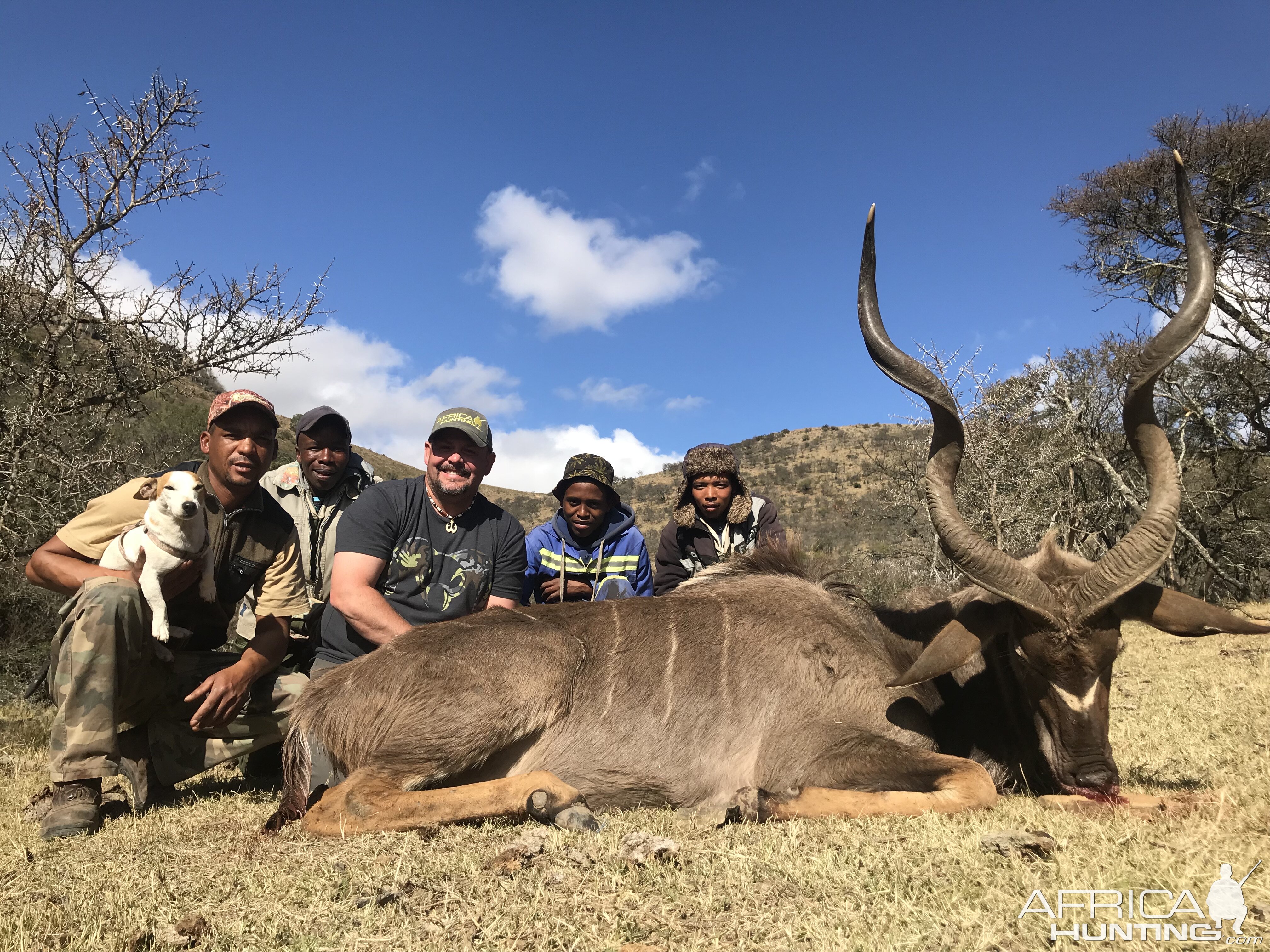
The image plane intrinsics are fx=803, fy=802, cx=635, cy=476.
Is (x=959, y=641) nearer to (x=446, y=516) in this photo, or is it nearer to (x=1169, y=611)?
(x=1169, y=611)

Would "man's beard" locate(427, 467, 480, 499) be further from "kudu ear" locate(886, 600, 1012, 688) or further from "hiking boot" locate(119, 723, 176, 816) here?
"kudu ear" locate(886, 600, 1012, 688)

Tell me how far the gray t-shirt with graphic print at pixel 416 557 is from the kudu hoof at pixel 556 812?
189cm

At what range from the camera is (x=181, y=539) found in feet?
14.5

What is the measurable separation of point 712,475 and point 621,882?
4378mm

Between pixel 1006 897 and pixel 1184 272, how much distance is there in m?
16.4

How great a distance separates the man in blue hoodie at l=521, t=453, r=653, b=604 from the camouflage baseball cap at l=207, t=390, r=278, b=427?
2.46m

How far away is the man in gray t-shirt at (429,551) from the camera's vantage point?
513cm

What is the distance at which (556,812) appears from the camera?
12.0 feet

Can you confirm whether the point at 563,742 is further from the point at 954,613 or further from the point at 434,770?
the point at 954,613

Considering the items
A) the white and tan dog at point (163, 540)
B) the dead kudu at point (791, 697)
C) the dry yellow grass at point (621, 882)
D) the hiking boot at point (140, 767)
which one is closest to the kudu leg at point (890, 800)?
the dead kudu at point (791, 697)

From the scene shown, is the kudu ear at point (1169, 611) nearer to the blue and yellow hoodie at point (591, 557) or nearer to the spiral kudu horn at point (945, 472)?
the spiral kudu horn at point (945, 472)

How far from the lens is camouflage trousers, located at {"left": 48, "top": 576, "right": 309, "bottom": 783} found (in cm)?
416

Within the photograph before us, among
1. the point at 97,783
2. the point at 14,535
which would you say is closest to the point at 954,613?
the point at 97,783

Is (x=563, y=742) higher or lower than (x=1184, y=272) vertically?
lower
